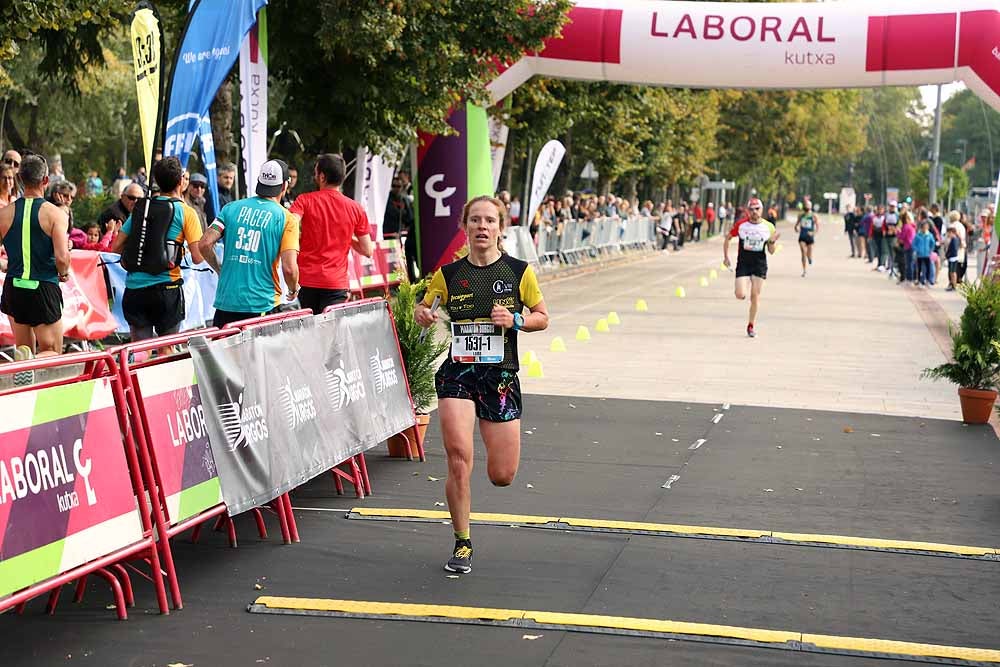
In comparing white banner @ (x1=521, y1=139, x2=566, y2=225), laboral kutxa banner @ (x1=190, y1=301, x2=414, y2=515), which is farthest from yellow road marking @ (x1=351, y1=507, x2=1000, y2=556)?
white banner @ (x1=521, y1=139, x2=566, y2=225)

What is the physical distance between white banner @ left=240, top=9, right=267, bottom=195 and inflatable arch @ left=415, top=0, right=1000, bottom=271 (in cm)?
518

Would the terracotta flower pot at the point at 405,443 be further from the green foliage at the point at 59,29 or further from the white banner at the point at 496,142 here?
the white banner at the point at 496,142

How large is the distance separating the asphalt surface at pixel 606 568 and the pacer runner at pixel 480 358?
19.0 inches

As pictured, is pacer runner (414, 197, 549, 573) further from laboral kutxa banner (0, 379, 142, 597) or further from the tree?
the tree

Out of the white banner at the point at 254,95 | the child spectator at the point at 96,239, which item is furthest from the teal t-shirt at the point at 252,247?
the white banner at the point at 254,95

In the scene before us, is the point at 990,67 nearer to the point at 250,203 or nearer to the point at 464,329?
the point at 250,203

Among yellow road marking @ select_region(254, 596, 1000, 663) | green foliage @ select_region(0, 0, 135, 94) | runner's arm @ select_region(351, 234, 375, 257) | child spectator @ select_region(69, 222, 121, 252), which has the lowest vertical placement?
yellow road marking @ select_region(254, 596, 1000, 663)

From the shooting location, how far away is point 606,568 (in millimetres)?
7055

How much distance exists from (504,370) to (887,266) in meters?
37.9

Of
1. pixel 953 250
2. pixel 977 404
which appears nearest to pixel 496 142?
pixel 953 250

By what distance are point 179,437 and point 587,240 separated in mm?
34374

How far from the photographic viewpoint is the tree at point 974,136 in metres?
156

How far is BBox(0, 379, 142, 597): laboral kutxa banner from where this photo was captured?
17.5 ft

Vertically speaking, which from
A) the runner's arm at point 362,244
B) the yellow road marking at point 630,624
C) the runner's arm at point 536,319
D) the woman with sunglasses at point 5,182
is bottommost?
the yellow road marking at point 630,624
